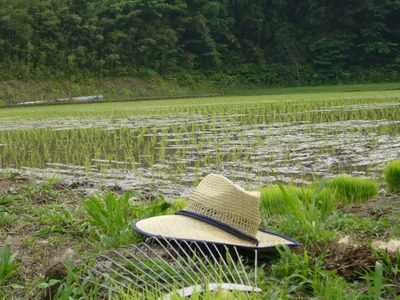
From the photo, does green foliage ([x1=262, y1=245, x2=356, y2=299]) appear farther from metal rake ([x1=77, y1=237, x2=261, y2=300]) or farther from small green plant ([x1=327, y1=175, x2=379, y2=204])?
small green plant ([x1=327, y1=175, x2=379, y2=204])

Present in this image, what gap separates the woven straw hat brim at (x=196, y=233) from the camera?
1933 millimetres

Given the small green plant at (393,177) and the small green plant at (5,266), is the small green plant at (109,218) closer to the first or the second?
the small green plant at (5,266)

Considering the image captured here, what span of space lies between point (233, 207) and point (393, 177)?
78.3 inches

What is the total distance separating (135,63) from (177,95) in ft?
12.9

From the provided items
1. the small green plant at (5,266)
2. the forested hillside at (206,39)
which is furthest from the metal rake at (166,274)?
the forested hillside at (206,39)

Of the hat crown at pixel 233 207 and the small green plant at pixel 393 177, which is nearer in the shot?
the hat crown at pixel 233 207

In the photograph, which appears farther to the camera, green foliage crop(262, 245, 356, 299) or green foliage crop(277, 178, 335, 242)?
green foliage crop(277, 178, 335, 242)

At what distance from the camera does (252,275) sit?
175 centimetres

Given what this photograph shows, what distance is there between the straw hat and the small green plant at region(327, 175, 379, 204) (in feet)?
4.43

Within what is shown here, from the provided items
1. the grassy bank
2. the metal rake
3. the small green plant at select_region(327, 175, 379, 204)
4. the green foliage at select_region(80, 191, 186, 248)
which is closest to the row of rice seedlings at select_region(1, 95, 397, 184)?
the small green plant at select_region(327, 175, 379, 204)

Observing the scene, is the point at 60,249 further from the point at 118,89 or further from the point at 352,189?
the point at 118,89

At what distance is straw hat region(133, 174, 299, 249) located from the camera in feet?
6.50

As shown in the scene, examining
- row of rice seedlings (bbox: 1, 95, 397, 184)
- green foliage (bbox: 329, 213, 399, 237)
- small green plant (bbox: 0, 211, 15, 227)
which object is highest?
green foliage (bbox: 329, 213, 399, 237)

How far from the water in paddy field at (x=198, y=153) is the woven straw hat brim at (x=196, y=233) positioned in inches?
50.2
